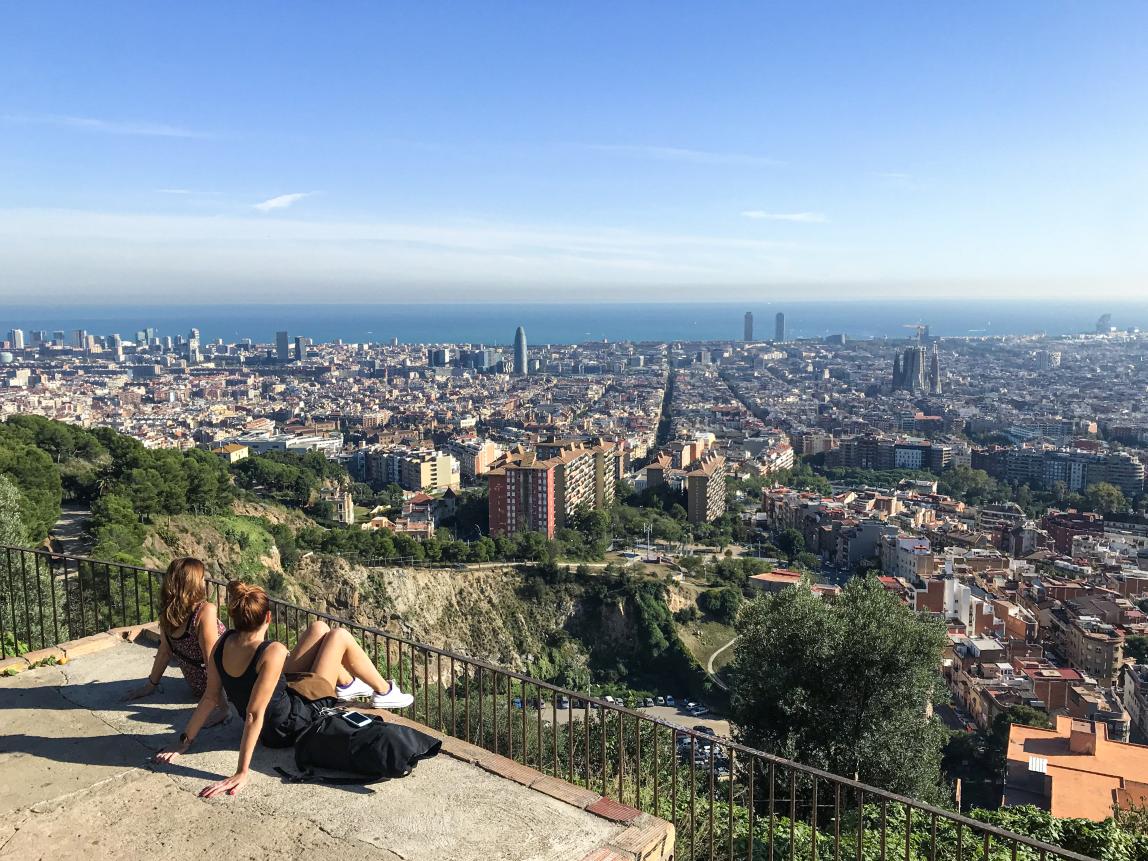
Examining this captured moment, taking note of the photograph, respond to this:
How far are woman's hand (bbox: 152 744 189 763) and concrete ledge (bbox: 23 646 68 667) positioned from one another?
137cm

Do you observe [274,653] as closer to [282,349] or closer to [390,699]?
[390,699]

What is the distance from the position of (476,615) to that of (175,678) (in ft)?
69.1

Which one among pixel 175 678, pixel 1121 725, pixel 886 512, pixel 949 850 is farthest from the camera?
pixel 886 512

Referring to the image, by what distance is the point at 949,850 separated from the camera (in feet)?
16.1

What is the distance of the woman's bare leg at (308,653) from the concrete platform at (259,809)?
0.33 metres

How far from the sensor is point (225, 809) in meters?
3.29

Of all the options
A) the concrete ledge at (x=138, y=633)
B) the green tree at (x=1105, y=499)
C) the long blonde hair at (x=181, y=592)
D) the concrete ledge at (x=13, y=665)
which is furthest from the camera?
the green tree at (x=1105, y=499)

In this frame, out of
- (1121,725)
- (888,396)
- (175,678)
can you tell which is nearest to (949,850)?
(175,678)

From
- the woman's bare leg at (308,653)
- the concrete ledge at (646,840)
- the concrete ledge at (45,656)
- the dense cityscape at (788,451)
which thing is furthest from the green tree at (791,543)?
the concrete ledge at (646,840)

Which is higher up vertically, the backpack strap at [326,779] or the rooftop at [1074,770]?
the backpack strap at [326,779]

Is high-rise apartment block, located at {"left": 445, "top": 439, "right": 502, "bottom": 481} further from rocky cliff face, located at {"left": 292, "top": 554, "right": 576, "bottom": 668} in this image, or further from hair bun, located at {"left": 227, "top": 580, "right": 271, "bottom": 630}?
hair bun, located at {"left": 227, "top": 580, "right": 271, "bottom": 630}

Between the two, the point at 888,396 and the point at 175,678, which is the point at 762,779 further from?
the point at 888,396

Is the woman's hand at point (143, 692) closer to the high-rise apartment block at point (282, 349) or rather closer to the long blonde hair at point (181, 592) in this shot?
the long blonde hair at point (181, 592)

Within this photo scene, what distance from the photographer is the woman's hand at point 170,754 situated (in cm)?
359
